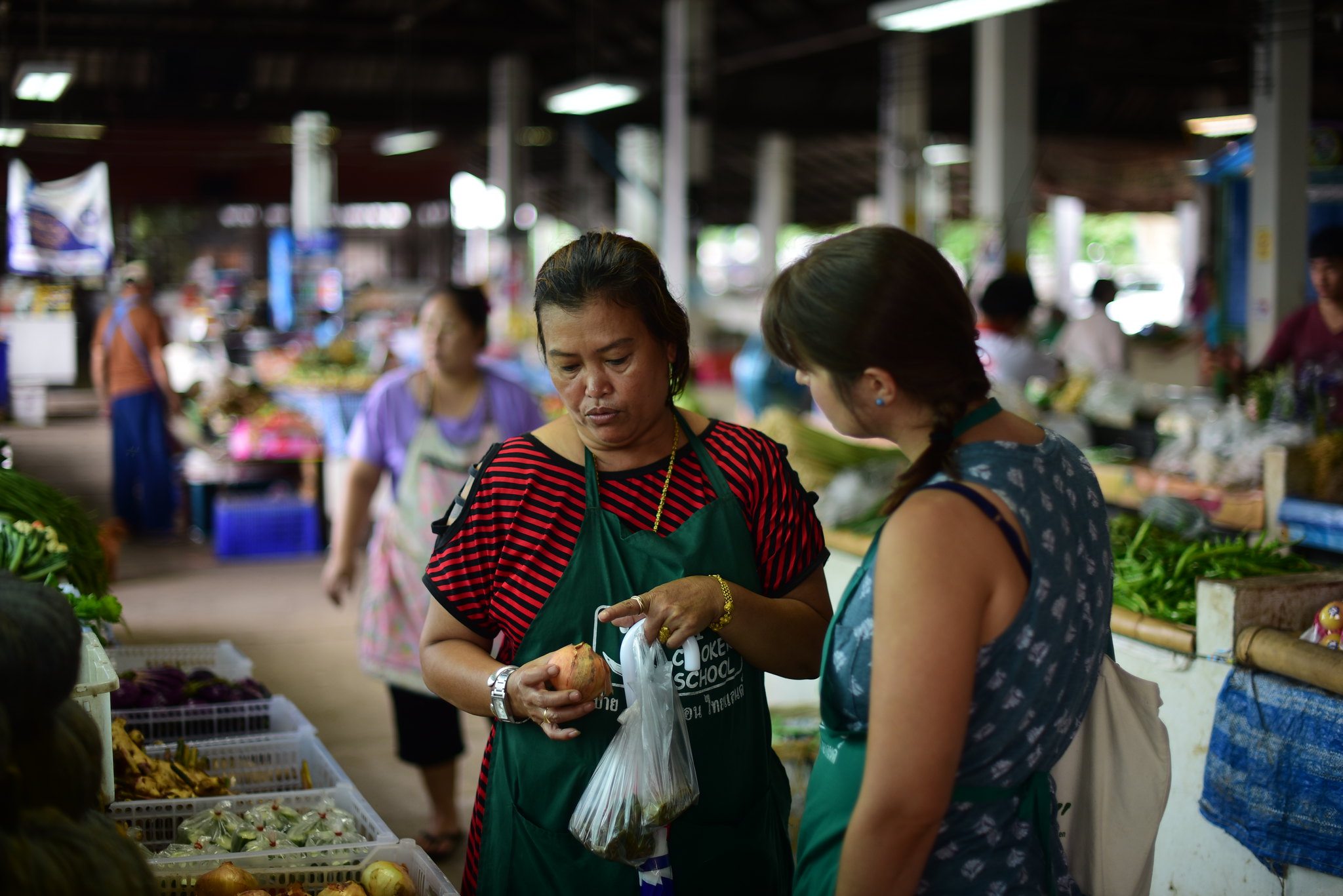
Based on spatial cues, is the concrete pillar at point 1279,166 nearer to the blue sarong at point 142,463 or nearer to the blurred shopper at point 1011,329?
the blurred shopper at point 1011,329

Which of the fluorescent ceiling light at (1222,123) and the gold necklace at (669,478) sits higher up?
the fluorescent ceiling light at (1222,123)

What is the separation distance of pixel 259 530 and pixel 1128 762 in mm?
7460

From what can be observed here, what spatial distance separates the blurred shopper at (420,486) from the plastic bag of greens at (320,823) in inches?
37.6

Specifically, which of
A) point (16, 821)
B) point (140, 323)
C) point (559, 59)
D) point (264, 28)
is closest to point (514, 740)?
point (16, 821)

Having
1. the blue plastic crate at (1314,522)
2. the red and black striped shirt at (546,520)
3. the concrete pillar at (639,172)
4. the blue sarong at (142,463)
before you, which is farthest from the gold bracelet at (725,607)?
the concrete pillar at (639,172)

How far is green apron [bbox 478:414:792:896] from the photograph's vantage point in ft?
5.67

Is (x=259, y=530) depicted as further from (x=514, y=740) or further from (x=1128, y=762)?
(x=1128, y=762)

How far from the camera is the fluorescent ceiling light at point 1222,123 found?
9.63 m

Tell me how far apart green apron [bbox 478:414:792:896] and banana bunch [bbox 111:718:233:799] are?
0.98 m

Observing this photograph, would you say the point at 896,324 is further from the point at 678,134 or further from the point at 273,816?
the point at 678,134

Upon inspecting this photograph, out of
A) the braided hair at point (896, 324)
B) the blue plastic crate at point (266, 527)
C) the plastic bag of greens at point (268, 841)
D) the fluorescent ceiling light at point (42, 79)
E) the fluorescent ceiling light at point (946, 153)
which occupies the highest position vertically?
the fluorescent ceiling light at point (946, 153)

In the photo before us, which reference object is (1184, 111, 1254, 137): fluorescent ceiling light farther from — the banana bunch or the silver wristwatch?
the silver wristwatch

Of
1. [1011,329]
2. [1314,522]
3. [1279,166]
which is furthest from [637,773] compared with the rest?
[1279,166]

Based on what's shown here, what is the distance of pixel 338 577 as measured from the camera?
365cm
